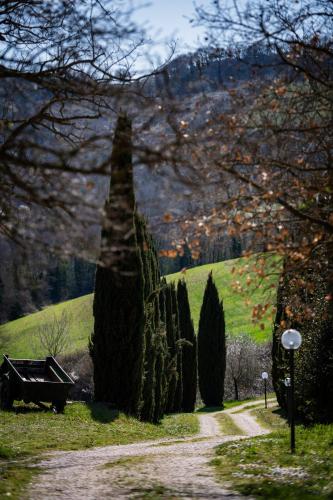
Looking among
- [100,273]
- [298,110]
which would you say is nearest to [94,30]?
[298,110]

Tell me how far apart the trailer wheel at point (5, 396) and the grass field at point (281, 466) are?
8.37 meters

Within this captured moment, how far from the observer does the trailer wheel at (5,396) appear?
61.5 ft

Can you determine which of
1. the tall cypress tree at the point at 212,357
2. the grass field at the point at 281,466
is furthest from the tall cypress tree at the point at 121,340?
the tall cypress tree at the point at 212,357

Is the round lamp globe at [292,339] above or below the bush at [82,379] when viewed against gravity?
above

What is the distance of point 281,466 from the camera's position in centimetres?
952

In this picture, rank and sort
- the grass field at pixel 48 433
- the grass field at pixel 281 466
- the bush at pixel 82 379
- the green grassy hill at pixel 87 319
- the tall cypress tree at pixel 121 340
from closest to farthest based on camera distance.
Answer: the grass field at pixel 281 466 < the grass field at pixel 48 433 < the tall cypress tree at pixel 121 340 < the bush at pixel 82 379 < the green grassy hill at pixel 87 319

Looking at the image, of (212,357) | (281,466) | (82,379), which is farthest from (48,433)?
(82,379)

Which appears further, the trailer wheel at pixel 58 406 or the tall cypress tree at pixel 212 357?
the tall cypress tree at pixel 212 357

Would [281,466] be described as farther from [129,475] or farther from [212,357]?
[212,357]

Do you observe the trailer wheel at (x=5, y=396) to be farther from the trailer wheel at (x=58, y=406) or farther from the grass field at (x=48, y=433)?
the trailer wheel at (x=58, y=406)

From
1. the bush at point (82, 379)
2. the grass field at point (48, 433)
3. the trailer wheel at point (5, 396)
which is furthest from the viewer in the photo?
the bush at point (82, 379)

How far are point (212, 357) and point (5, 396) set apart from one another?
28.3 meters

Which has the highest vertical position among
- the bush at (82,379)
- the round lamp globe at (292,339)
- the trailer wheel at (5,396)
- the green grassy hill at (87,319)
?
the green grassy hill at (87,319)

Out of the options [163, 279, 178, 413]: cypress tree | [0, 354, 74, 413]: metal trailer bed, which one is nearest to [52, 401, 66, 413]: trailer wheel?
[0, 354, 74, 413]: metal trailer bed
